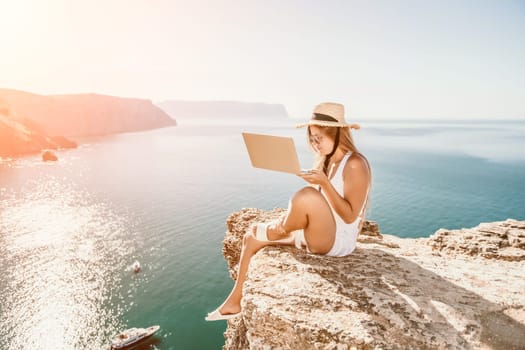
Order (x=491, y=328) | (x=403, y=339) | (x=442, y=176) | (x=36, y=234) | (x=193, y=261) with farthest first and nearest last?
1. (x=442, y=176)
2. (x=36, y=234)
3. (x=193, y=261)
4. (x=491, y=328)
5. (x=403, y=339)

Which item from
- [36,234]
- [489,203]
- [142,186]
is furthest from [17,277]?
[489,203]

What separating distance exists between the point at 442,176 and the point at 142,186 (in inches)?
2458

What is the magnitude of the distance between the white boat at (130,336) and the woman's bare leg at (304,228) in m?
21.3

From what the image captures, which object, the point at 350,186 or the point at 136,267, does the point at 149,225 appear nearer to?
the point at 136,267

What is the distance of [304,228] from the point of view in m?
3.78

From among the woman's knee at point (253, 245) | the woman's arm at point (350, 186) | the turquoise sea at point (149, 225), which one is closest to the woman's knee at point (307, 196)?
the woman's arm at point (350, 186)

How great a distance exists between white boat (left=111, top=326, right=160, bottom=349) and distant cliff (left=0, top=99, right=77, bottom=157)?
3544 inches

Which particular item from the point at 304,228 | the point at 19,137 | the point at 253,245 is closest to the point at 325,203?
the point at 304,228

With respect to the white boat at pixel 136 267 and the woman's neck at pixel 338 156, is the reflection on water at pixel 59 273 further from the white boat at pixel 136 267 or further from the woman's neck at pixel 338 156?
the woman's neck at pixel 338 156

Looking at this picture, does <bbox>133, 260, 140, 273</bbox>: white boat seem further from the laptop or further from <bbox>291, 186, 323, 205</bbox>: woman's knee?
<bbox>291, 186, 323, 205</bbox>: woman's knee

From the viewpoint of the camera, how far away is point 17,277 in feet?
95.0

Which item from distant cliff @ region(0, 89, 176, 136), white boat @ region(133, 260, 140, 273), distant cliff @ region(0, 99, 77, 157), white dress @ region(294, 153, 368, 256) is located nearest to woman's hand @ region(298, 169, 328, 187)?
white dress @ region(294, 153, 368, 256)

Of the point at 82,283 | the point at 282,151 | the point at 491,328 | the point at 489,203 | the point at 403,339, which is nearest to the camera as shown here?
the point at 403,339

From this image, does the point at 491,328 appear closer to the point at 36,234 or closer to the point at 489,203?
the point at 36,234
